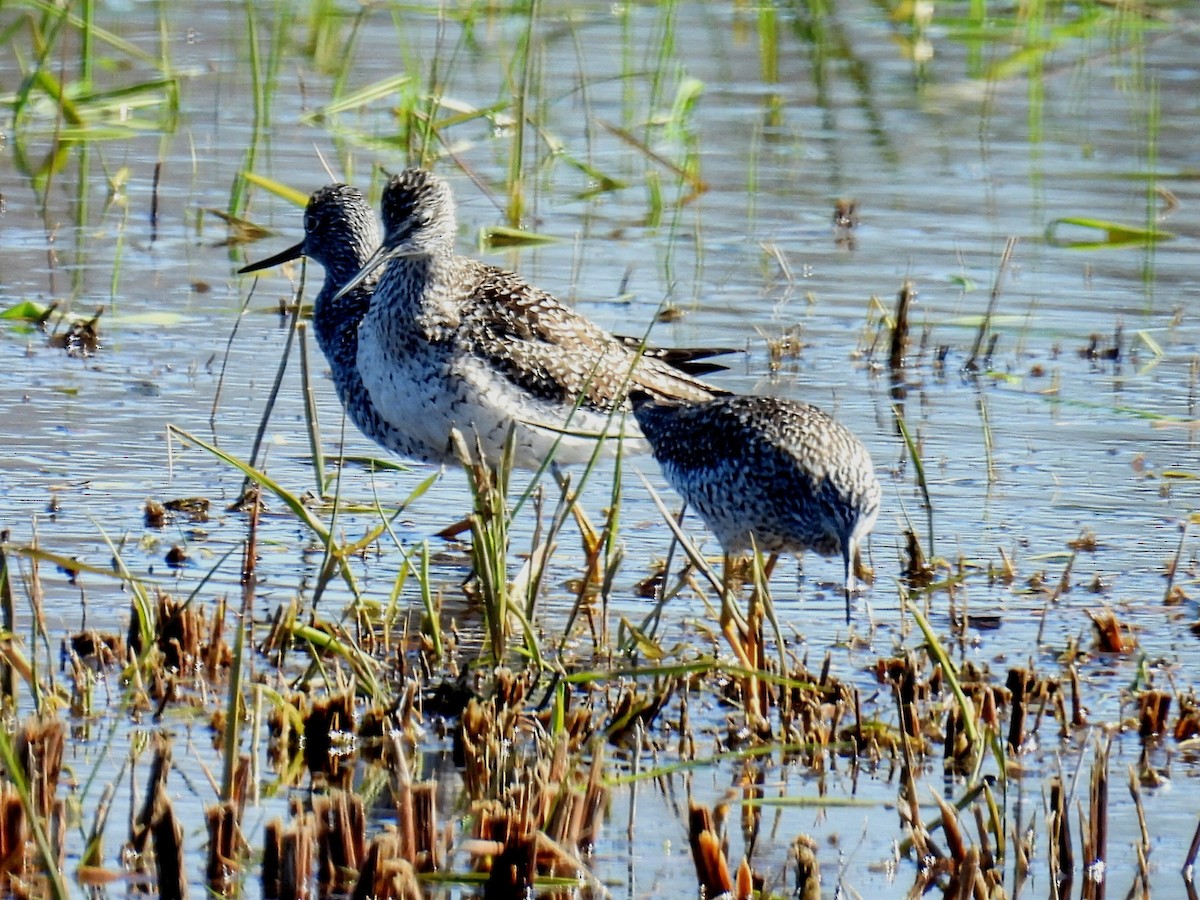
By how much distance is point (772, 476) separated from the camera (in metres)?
5.89

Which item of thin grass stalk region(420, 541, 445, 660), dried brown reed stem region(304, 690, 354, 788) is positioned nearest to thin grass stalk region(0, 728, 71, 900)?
dried brown reed stem region(304, 690, 354, 788)

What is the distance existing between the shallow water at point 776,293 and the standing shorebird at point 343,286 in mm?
269

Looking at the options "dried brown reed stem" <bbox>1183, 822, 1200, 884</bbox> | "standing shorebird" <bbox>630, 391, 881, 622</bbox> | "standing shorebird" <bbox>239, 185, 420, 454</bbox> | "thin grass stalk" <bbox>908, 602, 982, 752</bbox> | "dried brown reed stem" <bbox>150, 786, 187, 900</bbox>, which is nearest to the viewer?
"dried brown reed stem" <bbox>150, 786, 187, 900</bbox>

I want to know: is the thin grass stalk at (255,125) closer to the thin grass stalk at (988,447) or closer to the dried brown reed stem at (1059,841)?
the thin grass stalk at (988,447)

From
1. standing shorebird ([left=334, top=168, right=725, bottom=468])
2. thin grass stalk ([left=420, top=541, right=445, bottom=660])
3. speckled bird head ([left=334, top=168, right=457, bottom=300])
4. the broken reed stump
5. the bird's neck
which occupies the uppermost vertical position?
speckled bird head ([left=334, top=168, right=457, bottom=300])

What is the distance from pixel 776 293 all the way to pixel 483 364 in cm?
294

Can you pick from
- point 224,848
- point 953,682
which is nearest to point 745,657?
point 953,682

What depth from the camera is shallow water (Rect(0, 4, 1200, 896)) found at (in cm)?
589

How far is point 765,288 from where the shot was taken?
959 centimetres

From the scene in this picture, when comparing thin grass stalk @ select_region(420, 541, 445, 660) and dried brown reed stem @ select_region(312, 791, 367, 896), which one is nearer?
dried brown reed stem @ select_region(312, 791, 367, 896)

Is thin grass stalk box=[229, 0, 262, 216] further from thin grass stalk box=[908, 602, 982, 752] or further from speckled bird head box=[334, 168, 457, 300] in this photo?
thin grass stalk box=[908, 602, 982, 752]

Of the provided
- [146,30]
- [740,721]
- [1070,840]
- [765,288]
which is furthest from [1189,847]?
[146,30]

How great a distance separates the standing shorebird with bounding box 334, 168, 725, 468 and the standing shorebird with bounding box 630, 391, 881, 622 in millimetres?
481

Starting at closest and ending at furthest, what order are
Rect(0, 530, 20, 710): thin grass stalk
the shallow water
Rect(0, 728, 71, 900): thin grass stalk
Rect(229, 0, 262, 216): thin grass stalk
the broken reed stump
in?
Rect(0, 728, 71, 900): thin grass stalk → the broken reed stump → Rect(0, 530, 20, 710): thin grass stalk → the shallow water → Rect(229, 0, 262, 216): thin grass stalk
